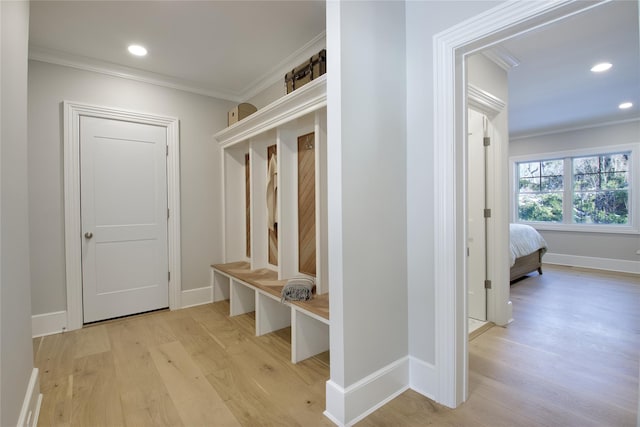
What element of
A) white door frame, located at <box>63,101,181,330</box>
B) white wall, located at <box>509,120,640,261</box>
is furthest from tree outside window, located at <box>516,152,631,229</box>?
white door frame, located at <box>63,101,181,330</box>

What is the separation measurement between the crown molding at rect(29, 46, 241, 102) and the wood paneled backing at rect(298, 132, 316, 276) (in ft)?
5.50

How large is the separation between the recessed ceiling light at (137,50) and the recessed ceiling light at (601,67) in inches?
176

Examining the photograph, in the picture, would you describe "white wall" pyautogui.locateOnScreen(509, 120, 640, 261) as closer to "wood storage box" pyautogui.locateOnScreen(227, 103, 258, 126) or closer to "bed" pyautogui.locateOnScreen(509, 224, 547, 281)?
"bed" pyautogui.locateOnScreen(509, 224, 547, 281)

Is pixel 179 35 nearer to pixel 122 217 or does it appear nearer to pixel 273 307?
pixel 122 217

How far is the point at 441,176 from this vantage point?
5.80 feet

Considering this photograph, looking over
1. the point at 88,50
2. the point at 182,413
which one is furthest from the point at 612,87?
the point at 88,50

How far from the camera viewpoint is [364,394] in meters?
1.73

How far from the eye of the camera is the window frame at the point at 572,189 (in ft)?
16.8

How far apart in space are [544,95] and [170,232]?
4965mm

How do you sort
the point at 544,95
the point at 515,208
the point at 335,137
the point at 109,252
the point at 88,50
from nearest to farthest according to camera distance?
the point at 335,137 < the point at 88,50 < the point at 109,252 < the point at 544,95 < the point at 515,208

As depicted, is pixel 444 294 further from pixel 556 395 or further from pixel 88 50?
pixel 88 50

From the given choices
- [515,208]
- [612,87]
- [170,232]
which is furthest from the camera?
[515,208]

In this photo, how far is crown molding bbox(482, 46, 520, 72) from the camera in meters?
2.82

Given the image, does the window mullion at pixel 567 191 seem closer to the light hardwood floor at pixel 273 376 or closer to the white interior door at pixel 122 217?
the light hardwood floor at pixel 273 376
